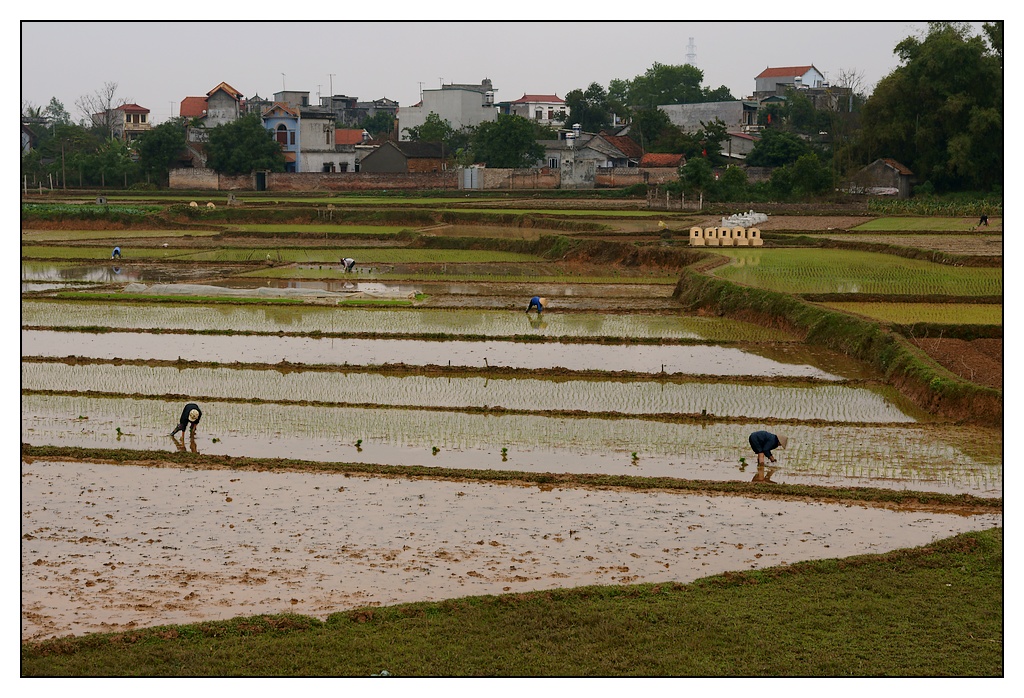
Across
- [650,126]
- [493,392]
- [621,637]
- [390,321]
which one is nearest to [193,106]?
[650,126]

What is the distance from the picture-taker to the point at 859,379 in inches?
566

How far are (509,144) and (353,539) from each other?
139 feet

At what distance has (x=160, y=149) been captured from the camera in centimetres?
4978

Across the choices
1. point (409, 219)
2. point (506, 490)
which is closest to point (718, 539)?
point (506, 490)

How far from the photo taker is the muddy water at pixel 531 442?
1056 cm

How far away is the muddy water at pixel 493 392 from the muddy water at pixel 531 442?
50 centimetres

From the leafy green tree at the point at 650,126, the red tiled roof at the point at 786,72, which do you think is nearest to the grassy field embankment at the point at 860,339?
the leafy green tree at the point at 650,126

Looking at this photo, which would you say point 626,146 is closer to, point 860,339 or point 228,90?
point 228,90

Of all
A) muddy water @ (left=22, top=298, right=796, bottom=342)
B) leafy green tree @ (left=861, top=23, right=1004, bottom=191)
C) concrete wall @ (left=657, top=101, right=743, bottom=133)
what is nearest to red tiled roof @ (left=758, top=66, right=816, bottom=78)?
concrete wall @ (left=657, top=101, right=743, bottom=133)

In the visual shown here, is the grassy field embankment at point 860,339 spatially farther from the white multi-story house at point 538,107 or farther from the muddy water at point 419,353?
the white multi-story house at point 538,107

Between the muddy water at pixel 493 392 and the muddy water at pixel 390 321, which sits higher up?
the muddy water at pixel 390 321

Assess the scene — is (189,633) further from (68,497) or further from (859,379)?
(859,379)

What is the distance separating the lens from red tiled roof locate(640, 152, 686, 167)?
1895 inches

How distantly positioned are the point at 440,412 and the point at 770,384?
4.12 metres
